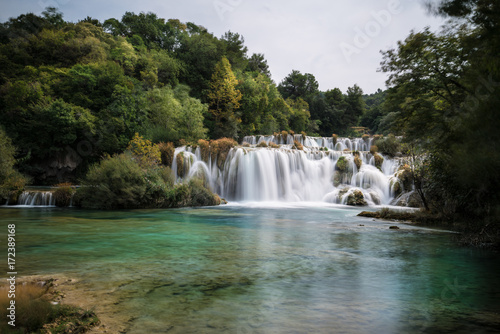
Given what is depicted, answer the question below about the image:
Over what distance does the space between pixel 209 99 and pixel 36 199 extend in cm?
2918

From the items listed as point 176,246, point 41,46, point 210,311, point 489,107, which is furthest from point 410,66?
point 41,46

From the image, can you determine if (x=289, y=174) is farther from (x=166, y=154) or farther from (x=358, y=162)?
(x=166, y=154)

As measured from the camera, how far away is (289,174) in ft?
92.2

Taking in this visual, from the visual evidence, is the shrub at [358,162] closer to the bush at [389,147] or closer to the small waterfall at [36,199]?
the bush at [389,147]

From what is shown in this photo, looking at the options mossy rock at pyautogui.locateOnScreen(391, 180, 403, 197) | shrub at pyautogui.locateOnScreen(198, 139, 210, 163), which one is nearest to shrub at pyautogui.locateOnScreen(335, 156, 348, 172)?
mossy rock at pyautogui.locateOnScreen(391, 180, 403, 197)

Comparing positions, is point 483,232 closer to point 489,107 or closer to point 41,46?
point 489,107

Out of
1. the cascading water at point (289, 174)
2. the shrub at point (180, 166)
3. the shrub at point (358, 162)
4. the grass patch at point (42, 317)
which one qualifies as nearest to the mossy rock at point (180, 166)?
the shrub at point (180, 166)

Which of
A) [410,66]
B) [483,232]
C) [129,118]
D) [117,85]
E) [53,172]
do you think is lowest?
[483,232]

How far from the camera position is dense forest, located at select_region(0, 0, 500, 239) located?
7352 millimetres

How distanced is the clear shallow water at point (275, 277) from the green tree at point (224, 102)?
31297 mm

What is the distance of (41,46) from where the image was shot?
33219mm

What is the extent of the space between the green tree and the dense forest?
180 millimetres

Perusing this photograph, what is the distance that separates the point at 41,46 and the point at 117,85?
410 inches

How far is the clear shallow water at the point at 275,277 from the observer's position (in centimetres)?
394
